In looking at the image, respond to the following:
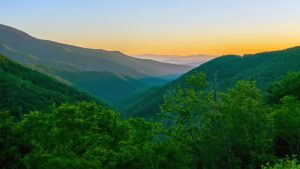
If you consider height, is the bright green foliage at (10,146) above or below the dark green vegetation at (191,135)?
below

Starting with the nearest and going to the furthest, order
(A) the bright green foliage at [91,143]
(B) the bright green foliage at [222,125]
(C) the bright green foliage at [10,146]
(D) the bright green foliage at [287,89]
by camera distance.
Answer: (A) the bright green foliage at [91,143]
(B) the bright green foliage at [222,125]
(C) the bright green foliage at [10,146]
(D) the bright green foliage at [287,89]

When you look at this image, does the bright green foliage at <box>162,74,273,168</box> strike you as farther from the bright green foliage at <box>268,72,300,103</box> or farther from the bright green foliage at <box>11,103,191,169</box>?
the bright green foliage at <box>268,72,300,103</box>

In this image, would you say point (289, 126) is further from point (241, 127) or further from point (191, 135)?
point (191, 135)

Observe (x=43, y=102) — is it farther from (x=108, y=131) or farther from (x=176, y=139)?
(x=176, y=139)

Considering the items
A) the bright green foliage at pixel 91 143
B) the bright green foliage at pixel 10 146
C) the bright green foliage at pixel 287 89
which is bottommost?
the bright green foliage at pixel 10 146

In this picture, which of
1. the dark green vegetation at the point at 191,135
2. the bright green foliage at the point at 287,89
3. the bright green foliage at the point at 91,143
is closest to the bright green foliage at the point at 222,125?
the dark green vegetation at the point at 191,135

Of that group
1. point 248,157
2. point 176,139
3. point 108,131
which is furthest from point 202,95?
point 108,131

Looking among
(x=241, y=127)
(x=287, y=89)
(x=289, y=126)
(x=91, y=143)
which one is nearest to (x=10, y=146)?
(x=91, y=143)

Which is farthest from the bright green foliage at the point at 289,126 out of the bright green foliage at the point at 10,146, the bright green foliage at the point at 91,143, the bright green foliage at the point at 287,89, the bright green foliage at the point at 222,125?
the bright green foliage at the point at 10,146

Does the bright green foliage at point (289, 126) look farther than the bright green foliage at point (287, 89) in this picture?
No

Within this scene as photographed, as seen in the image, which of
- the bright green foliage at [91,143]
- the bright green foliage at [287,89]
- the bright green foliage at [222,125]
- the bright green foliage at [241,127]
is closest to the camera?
the bright green foliage at [91,143]

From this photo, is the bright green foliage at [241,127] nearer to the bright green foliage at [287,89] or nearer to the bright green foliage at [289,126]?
the bright green foliage at [289,126]

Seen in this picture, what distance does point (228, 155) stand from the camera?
47.6 m

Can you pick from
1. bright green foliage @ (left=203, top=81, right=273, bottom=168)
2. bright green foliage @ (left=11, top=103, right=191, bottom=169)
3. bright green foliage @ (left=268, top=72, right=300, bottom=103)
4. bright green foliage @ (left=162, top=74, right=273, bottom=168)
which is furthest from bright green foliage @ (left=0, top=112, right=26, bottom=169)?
bright green foliage @ (left=268, top=72, right=300, bottom=103)
